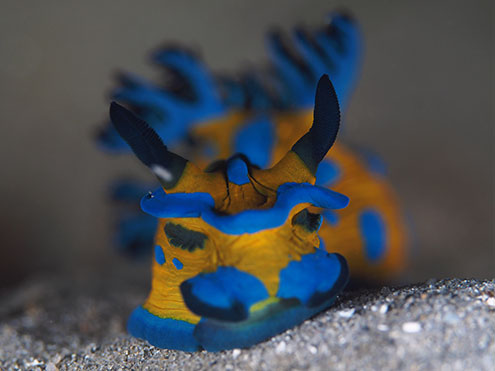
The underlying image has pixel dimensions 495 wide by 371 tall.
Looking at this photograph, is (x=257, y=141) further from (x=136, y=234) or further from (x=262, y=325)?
(x=262, y=325)

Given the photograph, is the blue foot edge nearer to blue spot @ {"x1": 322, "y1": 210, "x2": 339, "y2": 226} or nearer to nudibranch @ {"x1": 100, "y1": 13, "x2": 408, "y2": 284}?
blue spot @ {"x1": 322, "y1": 210, "x2": 339, "y2": 226}

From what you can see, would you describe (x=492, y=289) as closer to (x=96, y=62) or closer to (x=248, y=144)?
(x=248, y=144)

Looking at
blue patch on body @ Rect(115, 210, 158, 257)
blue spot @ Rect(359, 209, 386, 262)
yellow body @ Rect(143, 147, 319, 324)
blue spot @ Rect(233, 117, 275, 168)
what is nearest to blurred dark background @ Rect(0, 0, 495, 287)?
blue patch on body @ Rect(115, 210, 158, 257)

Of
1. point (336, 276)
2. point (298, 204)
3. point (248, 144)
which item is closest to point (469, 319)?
point (336, 276)

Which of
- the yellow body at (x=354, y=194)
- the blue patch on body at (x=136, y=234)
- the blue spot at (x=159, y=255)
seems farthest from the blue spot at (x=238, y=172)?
the blue patch on body at (x=136, y=234)

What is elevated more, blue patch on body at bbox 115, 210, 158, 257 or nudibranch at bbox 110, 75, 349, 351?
blue patch on body at bbox 115, 210, 158, 257

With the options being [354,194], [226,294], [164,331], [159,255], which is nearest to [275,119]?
[354,194]
